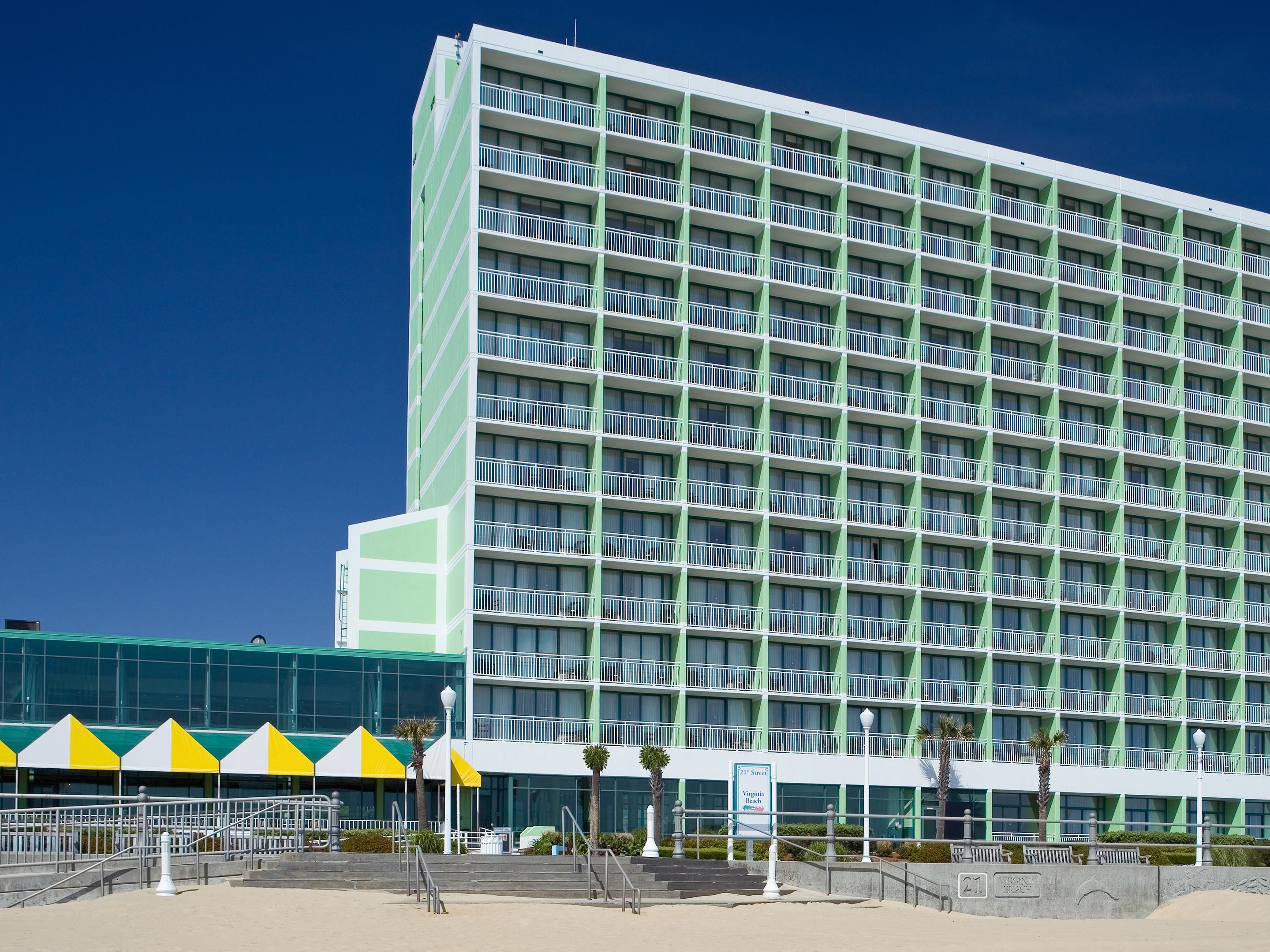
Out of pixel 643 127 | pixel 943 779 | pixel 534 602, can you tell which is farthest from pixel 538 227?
pixel 943 779

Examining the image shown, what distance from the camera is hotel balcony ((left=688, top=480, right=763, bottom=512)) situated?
63.7m

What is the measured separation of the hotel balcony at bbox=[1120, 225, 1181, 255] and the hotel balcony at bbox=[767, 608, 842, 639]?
2294 cm

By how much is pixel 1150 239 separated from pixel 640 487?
28186mm

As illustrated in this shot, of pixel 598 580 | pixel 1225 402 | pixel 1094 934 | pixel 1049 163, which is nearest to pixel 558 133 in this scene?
pixel 598 580

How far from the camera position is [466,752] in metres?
57.3

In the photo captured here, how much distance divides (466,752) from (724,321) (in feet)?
65.6

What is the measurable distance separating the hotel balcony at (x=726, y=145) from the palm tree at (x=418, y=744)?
2521 centimetres

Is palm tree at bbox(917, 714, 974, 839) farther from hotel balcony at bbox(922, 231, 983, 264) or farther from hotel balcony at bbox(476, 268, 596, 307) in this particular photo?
hotel balcony at bbox(476, 268, 596, 307)

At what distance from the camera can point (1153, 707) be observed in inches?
2773

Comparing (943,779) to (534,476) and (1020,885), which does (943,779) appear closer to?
(534,476)

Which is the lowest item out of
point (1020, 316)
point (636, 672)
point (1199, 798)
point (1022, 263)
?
point (1199, 798)

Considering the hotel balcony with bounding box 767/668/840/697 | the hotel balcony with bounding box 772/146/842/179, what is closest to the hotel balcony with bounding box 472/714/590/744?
the hotel balcony with bounding box 767/668/840/697

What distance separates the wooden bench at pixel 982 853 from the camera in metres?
40.0

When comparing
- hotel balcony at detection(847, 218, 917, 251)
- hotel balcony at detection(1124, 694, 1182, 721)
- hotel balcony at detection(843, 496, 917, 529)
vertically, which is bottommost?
hotel balcony at detection(1124, 694, 1182, 721)
